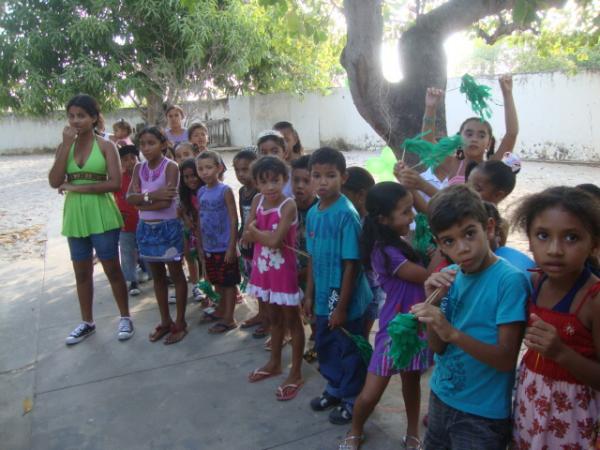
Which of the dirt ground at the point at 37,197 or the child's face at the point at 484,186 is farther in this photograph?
the dirt ground at the point at 37,197

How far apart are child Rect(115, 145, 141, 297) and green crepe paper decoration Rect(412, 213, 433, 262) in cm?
307

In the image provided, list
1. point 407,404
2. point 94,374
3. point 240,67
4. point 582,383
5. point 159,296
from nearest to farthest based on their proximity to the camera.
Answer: point 582,383 → point 407,404 → point 94,374 → point 159,296 → point 240,67

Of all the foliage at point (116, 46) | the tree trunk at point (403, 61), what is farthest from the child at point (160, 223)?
the foliage at point (116, 46)

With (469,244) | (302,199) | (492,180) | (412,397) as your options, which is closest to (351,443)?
(412,397)

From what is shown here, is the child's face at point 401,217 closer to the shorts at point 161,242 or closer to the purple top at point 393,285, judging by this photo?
the purple top at point 393,285

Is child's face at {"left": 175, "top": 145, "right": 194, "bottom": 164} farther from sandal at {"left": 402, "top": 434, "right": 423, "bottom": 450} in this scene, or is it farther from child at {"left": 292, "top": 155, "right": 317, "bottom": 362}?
sandal at {"left": 402, "top": 434, "right": 423, "bottom": 450}

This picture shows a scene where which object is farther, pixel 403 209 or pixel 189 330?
pixel 189 330

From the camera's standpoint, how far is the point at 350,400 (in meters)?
2.67

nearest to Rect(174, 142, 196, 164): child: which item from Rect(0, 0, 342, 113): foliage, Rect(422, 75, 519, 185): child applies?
Rect(422, 75, 519, 185): child

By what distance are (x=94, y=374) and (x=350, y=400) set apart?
5.72 feet

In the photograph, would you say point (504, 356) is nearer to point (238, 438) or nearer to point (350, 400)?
point (350, 400)

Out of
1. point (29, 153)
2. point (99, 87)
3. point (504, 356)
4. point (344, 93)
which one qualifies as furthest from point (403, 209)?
point (29, 153)

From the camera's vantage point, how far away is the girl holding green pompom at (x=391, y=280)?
7.26 ft

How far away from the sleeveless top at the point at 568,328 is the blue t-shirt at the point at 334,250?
108 centimetres
